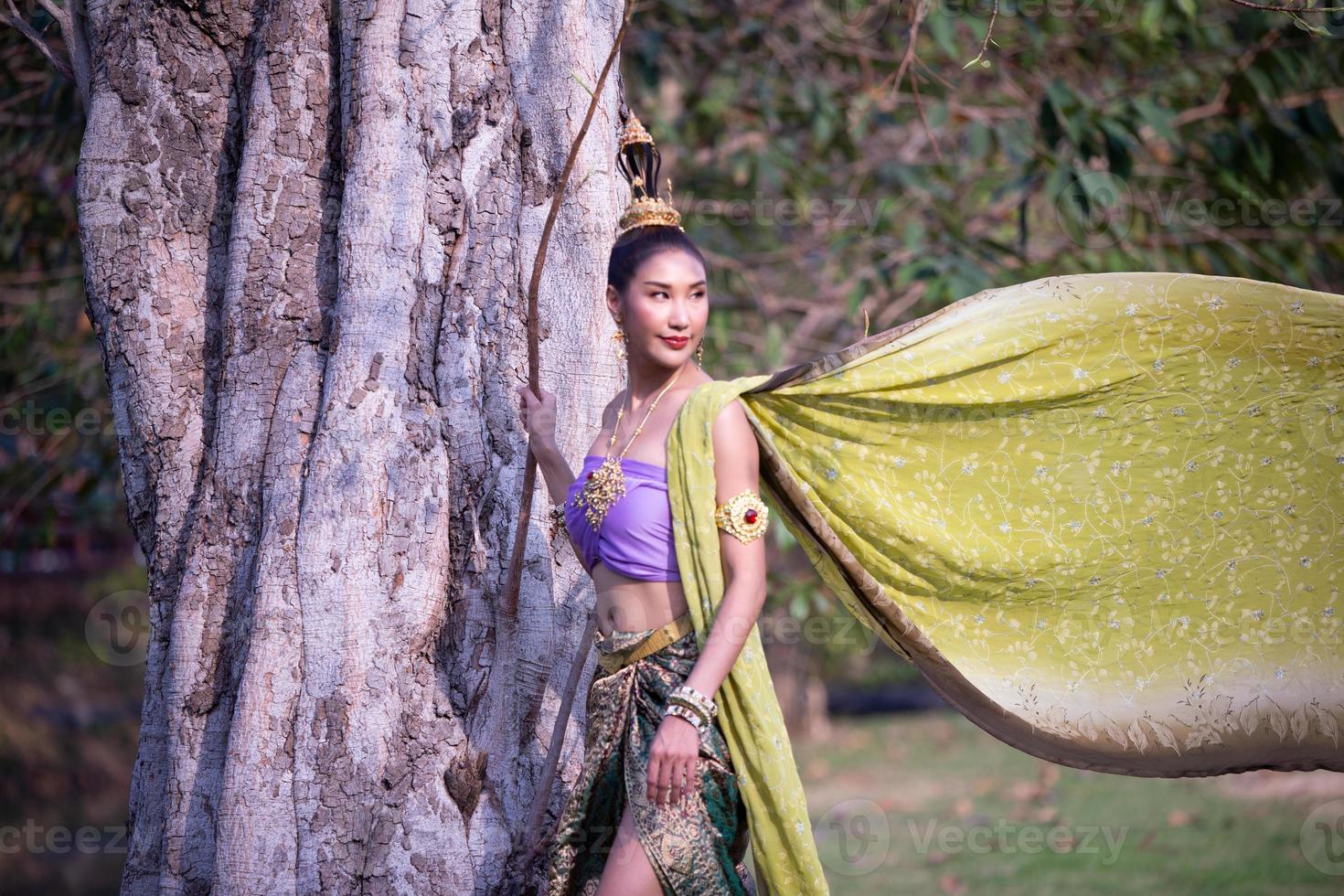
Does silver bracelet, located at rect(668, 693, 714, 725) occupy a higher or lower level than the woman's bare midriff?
lower

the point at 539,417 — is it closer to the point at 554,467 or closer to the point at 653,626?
the point at 554,467

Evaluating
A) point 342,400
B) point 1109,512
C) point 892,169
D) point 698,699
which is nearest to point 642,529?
point 698,699

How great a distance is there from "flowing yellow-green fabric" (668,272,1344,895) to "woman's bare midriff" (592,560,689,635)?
0.35 meters

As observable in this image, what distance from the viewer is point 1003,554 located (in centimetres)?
269

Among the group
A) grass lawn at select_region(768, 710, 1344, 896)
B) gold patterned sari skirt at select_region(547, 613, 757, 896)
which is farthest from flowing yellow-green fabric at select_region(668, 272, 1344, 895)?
grass lawn at select_region(768, 710, 1344, 896)

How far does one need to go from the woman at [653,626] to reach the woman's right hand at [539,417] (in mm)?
238

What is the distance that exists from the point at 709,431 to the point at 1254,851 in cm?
457

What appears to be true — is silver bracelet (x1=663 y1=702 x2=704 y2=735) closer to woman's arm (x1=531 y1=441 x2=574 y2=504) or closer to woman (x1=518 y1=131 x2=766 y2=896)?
woman (x1=518 y1=131 x2=766 y2=896)

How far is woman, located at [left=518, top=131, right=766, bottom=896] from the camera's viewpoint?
2311 millimetres

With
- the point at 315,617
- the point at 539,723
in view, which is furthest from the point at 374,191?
the point at 539,723

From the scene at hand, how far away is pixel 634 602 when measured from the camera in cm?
249

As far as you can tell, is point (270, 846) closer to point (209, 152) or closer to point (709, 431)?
point (709, 431)

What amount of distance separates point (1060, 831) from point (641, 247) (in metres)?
5.06

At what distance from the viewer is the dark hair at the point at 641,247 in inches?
98.2
